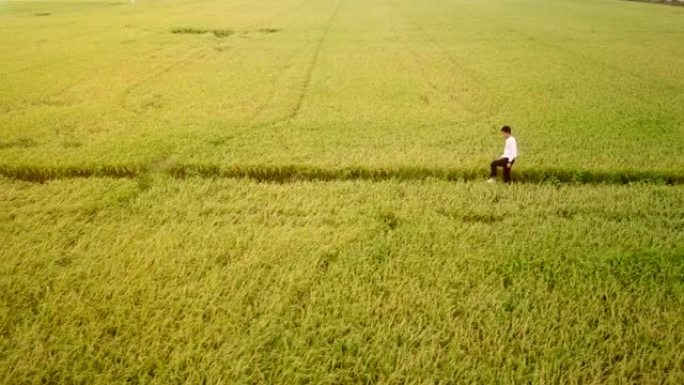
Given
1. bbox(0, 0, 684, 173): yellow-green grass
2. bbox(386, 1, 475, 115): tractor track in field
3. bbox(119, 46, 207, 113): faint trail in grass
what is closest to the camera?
bbox(0, 0, 684, 173): yellow-green grass

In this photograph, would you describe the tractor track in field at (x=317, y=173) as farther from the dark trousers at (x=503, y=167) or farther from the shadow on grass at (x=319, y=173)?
the dark trousers at (x=503, y=167)

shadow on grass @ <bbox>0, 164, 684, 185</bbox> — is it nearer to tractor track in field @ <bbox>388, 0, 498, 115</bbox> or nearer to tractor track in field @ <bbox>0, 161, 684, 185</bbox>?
tractor track in field @ <bbox>0, 161, 684, 185</bbox>

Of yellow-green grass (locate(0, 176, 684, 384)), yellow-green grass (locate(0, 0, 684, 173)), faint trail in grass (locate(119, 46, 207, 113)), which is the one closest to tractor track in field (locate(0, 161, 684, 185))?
yellow-green grass (locate(0, 0, 684, 173))

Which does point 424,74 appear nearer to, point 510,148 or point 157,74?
point 157,74

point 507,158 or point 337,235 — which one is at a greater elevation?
point 507,158

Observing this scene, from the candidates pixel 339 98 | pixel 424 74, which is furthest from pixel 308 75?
pixel 424 74

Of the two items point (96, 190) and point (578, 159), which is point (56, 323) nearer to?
point (96, 190)

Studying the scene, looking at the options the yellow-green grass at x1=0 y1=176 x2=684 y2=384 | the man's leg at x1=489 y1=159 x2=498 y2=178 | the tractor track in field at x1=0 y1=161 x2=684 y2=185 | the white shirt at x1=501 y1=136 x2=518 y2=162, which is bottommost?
the yellow-green grass at x1=0 y1=176 x2=684 y2=384
